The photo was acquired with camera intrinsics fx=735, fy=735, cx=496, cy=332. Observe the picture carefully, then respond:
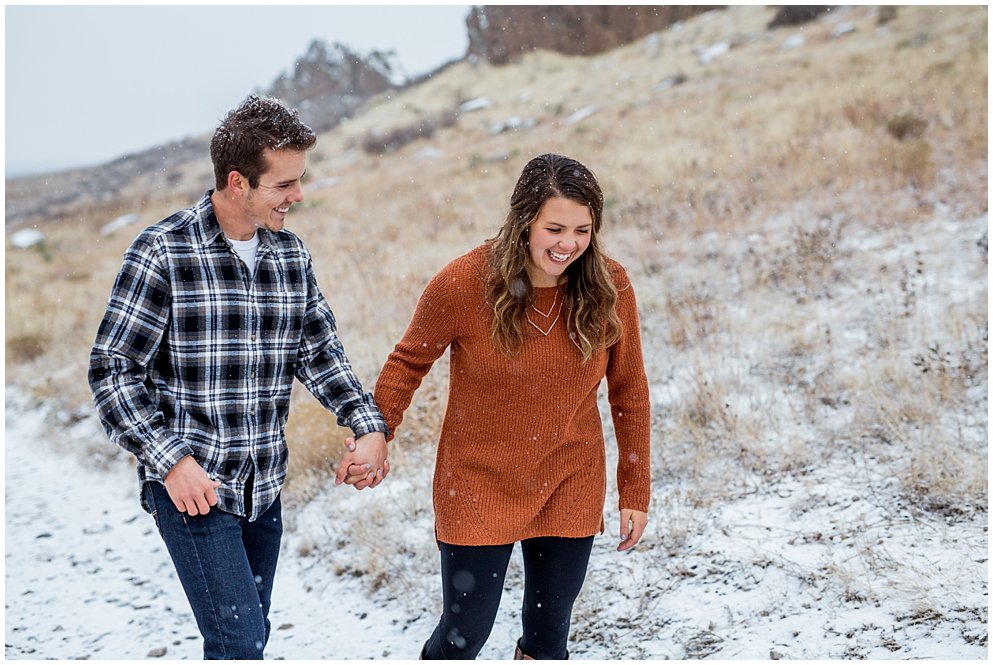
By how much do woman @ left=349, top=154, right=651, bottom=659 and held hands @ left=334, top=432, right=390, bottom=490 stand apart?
0.18m

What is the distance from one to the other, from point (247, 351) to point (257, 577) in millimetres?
792

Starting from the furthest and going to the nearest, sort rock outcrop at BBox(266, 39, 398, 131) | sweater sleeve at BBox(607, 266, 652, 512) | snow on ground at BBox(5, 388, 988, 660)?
rock outcrop at BBox(266, 39, 398, 131) < snow on ground at BBox(5, 388, 988, 660) < sweater sleeve at BBox(607, 266, 652, 512)

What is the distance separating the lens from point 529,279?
7.64ft

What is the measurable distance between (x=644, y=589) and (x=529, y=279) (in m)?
2.02

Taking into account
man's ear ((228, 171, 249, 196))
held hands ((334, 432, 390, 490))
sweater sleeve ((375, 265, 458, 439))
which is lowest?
held hands ((334, 432, 390, 490))

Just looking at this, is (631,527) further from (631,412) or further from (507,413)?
(507,413)

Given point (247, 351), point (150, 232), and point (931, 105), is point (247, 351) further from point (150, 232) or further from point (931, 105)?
point (931, 105)

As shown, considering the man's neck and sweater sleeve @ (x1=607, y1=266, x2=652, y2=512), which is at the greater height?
the man's neck

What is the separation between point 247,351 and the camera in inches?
87.0

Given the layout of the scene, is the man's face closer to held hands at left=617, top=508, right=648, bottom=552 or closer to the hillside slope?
held hands at left=617, top=508, right=648, bottom=552

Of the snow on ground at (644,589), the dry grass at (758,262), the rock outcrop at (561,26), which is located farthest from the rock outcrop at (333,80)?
the snow on ground at (644,589)

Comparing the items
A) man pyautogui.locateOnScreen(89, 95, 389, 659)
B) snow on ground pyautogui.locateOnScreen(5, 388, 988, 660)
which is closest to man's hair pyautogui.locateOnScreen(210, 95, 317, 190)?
man pyautogui.locateOnScreen(89, 95, 389, 659)

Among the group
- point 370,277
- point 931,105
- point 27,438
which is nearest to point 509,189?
point 370,277

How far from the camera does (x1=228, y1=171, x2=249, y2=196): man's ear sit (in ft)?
7.12
